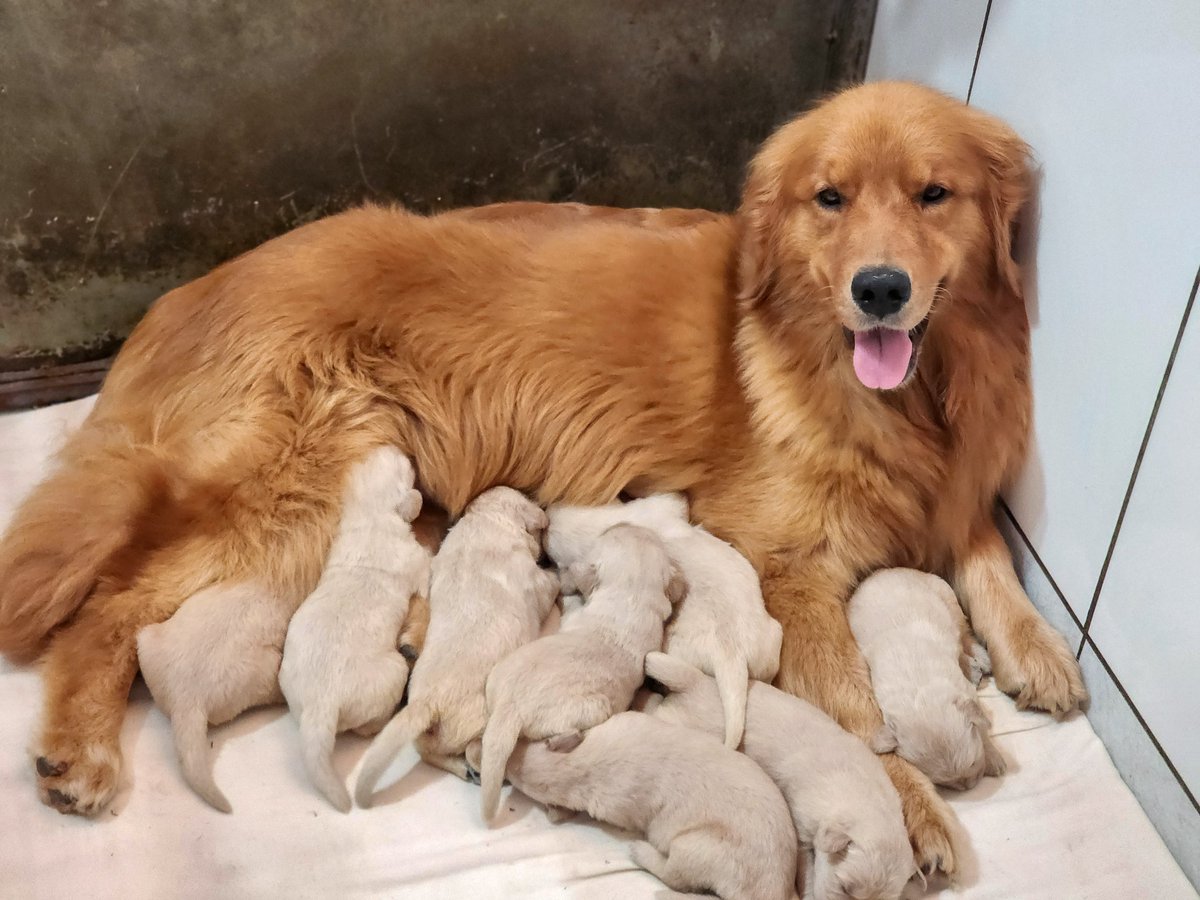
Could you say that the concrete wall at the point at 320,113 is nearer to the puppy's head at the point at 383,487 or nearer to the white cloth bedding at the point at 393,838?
the puppy's head at the point at 383,487

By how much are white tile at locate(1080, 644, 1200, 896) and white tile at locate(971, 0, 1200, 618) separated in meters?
0.16

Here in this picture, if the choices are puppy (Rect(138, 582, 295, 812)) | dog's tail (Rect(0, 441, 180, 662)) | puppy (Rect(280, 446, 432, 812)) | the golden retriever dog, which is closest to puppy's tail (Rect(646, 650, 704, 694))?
the golden retriever dog

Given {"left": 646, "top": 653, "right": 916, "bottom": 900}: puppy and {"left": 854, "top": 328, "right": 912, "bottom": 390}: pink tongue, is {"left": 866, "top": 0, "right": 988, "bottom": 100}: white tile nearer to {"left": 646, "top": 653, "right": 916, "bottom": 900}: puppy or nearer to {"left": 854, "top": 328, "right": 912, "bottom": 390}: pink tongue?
{"left": 854, "top": 328, "right": 912, "bottom": 390}: pink tongue

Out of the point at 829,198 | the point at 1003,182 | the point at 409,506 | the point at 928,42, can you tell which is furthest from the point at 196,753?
the point at 928,42

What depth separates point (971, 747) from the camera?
1.62 metres

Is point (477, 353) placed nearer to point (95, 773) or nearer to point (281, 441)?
point (281, 441)

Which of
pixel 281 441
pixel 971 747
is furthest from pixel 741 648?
pixel 281 441

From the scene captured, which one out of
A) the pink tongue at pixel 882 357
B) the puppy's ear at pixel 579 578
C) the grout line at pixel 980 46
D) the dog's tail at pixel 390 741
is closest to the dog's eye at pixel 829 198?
the pink tongue at pixel 882 357

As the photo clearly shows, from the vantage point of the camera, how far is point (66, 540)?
1791 mm

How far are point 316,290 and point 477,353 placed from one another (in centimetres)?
38

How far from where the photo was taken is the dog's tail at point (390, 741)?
159 cm

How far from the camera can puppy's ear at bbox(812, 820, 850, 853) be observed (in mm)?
1447

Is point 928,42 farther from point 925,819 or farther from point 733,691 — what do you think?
point 925,819

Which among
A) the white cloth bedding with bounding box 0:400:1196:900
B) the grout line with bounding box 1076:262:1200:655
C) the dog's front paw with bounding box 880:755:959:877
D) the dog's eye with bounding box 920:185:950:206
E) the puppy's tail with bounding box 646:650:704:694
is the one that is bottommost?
the white cloth bedding with bounding box 0:400:1196:900
